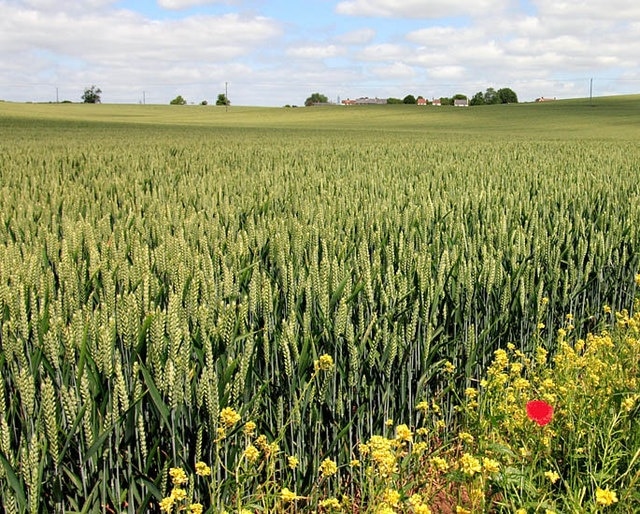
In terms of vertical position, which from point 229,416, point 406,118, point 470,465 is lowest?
point 470,465

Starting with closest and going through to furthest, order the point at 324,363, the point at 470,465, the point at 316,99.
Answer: the point at 470,465 < the point at 324,363 < the point at 316,99

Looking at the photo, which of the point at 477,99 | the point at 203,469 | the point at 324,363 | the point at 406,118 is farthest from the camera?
the point at 477,99

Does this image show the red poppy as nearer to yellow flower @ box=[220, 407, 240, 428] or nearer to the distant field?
yellow flower @ box=[220, 407, 240, 428]

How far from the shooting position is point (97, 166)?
9.34 metres

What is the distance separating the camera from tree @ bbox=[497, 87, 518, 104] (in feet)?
315

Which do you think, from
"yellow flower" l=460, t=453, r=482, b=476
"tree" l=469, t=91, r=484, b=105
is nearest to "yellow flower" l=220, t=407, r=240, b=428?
"yellow flower" l=460, t=453, r=482, b=476

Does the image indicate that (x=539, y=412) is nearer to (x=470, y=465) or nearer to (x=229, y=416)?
(x=470, y=465)

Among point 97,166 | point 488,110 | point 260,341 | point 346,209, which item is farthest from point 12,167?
point 488,110

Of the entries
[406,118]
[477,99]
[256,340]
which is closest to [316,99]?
[477,99]

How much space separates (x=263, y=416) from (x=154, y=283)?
2.74 ft

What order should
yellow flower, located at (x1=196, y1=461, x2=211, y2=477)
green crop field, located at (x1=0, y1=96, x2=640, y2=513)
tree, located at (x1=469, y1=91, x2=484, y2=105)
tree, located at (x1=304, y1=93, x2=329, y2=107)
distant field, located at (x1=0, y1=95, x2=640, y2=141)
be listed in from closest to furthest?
yellow flower, located at (x1=196, y1=461, x2=211, y2=477) → green crop field, located at (x1=0, y1=96, x2=640, y2=513) → distant field, located at (x1=0, y1=95, x2=640, y2=141) → tree, located at (x1=469, y1=91, x2=484, y2=105) → tree, located at (x1=304, y1=93, x2=329, y2=107)

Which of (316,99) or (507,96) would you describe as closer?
(507,96)

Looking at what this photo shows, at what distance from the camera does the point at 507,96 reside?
9619cm

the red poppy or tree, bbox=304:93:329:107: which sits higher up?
tree, bbox=304:93:329:107
